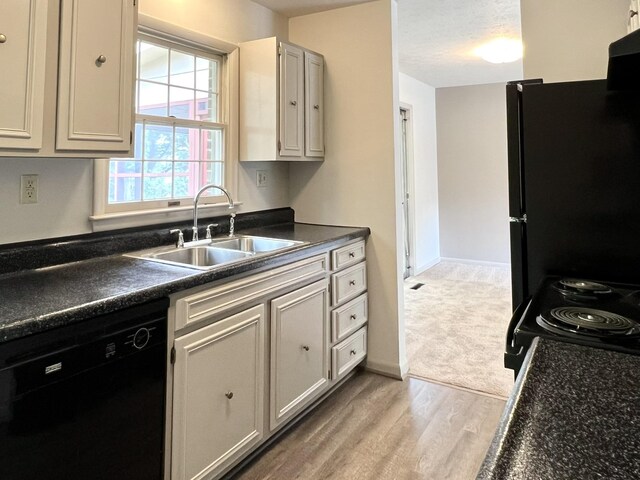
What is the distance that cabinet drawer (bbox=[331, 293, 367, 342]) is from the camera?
2.60 m

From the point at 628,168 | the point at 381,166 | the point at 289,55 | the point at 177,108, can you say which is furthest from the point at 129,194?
the point at 628,168

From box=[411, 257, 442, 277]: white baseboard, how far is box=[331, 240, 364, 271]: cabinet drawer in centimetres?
308

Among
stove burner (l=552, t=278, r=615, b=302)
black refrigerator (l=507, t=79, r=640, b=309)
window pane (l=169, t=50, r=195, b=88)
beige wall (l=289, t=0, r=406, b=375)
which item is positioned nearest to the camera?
stove burner (l=552, t=278, r=615, b=302)

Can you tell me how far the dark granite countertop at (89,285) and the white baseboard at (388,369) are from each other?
122 centimetres

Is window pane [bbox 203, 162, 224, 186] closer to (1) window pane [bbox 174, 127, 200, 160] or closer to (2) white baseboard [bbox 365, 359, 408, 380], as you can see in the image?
(1) window pane [bbox 174, 127, 200, 160]

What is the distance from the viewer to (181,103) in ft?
8.13

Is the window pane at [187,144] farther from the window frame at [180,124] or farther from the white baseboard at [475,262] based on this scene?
the white baseboard at [475,262]

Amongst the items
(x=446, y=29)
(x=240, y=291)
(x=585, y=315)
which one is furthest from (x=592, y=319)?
(x=446, y=29)

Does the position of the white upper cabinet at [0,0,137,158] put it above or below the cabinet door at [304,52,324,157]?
below

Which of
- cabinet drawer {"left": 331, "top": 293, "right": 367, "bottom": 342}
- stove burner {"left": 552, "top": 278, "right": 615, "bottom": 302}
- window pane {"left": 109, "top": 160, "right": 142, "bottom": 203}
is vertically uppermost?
window pane {"left": 109, "top": 160, "right": 142, "bottom": 203}

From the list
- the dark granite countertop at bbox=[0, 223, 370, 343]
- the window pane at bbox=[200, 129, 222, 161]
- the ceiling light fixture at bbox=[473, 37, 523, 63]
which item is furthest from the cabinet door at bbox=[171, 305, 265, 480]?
the ceiling light fixture at bbox=[473, 37, 523, 63]

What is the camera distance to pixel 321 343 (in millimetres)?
2463

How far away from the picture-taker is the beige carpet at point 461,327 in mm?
2934

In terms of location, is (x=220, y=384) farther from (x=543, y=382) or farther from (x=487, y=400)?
(x=487, y=400)
